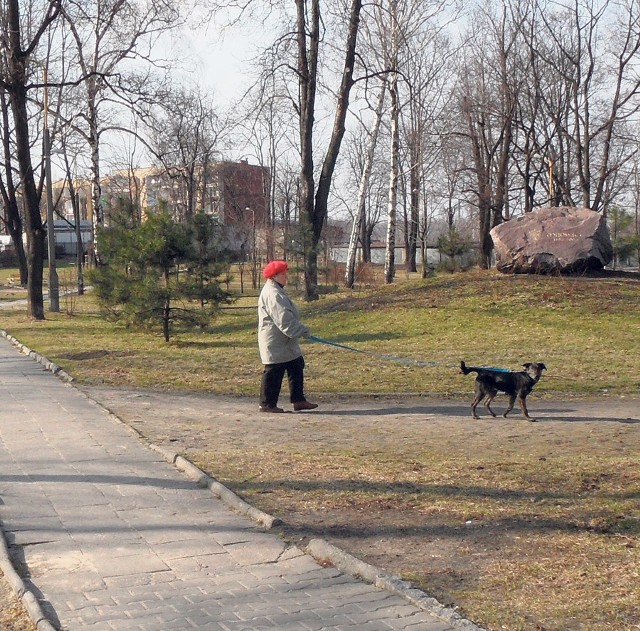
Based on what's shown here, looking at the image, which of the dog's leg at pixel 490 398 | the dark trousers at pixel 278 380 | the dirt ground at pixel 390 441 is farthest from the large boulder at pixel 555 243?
the dark trousers at pixel 278 380

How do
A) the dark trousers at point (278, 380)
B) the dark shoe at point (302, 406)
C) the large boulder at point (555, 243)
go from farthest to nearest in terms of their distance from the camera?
the large boulder at point (555, 243), the dark shoe at point (302, 406), the dark trousers at point (278, 380)

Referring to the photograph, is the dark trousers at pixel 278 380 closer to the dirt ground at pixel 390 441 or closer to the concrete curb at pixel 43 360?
the dirt ground at pixel 390 441

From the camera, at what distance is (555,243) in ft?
69.5

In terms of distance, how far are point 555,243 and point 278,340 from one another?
12439 mm

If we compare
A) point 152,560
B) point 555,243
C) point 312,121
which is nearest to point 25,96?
point 312,121

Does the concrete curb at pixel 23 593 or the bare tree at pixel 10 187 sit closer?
the concrete curb at pixel 23 593

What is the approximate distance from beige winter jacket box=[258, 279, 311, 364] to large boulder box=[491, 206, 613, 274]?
12.0m

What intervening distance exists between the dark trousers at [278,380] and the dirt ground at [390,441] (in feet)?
0.80

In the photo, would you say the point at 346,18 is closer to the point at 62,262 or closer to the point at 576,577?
the point at 576,577

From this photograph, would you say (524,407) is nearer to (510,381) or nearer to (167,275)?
(510,381)

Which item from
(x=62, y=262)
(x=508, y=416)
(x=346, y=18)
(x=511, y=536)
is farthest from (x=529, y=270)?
(x=62, y=262)

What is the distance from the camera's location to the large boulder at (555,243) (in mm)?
21016

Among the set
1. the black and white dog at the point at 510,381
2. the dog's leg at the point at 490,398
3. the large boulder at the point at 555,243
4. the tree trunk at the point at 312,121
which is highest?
the tree trunk at the point at 312,121

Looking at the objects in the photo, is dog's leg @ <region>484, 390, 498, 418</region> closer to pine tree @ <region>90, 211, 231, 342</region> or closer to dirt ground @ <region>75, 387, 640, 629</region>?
dirt ground @ <region>75, 387, 640, 629</region>
